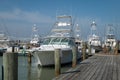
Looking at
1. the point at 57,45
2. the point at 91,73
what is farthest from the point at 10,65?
the point at 57,45

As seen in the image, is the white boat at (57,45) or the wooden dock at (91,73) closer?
the wooden dock at (91,73)

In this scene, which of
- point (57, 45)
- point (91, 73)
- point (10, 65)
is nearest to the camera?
point (10, 65)

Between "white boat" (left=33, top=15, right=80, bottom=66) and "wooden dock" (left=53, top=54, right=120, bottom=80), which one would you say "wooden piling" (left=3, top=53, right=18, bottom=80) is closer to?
"wooden dock" (left=53, top=54, right=120, bottom=80)

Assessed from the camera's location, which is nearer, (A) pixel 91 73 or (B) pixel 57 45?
(A) pixel 91 73

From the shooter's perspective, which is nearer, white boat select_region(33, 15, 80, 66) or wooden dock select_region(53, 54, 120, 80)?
wooden dock select_region(53, 54, 120, 80)

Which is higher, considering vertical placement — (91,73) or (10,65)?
(10,65)

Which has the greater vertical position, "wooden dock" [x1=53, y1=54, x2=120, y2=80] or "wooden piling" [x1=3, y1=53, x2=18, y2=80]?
"wooden piling" [x1=3, y1=53, x2=18, y2=80]

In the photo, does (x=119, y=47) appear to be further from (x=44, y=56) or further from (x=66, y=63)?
(x=44, y=56)

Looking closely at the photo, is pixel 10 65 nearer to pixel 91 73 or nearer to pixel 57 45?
pixel 91 73

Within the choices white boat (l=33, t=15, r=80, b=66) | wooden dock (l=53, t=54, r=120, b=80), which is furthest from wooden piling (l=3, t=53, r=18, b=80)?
white boat (l=33, t=15, r=80, b=66)

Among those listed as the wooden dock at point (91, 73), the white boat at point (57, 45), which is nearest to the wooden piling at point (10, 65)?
the wooden dock at point (91, 73)

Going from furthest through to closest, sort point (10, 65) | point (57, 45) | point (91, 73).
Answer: point (57, 45), point (91, 73), point (10, 65)

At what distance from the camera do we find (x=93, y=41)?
65.6 metres

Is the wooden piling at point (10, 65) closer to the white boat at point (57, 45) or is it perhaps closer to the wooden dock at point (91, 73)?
the wooden dock at point (91, 73)
